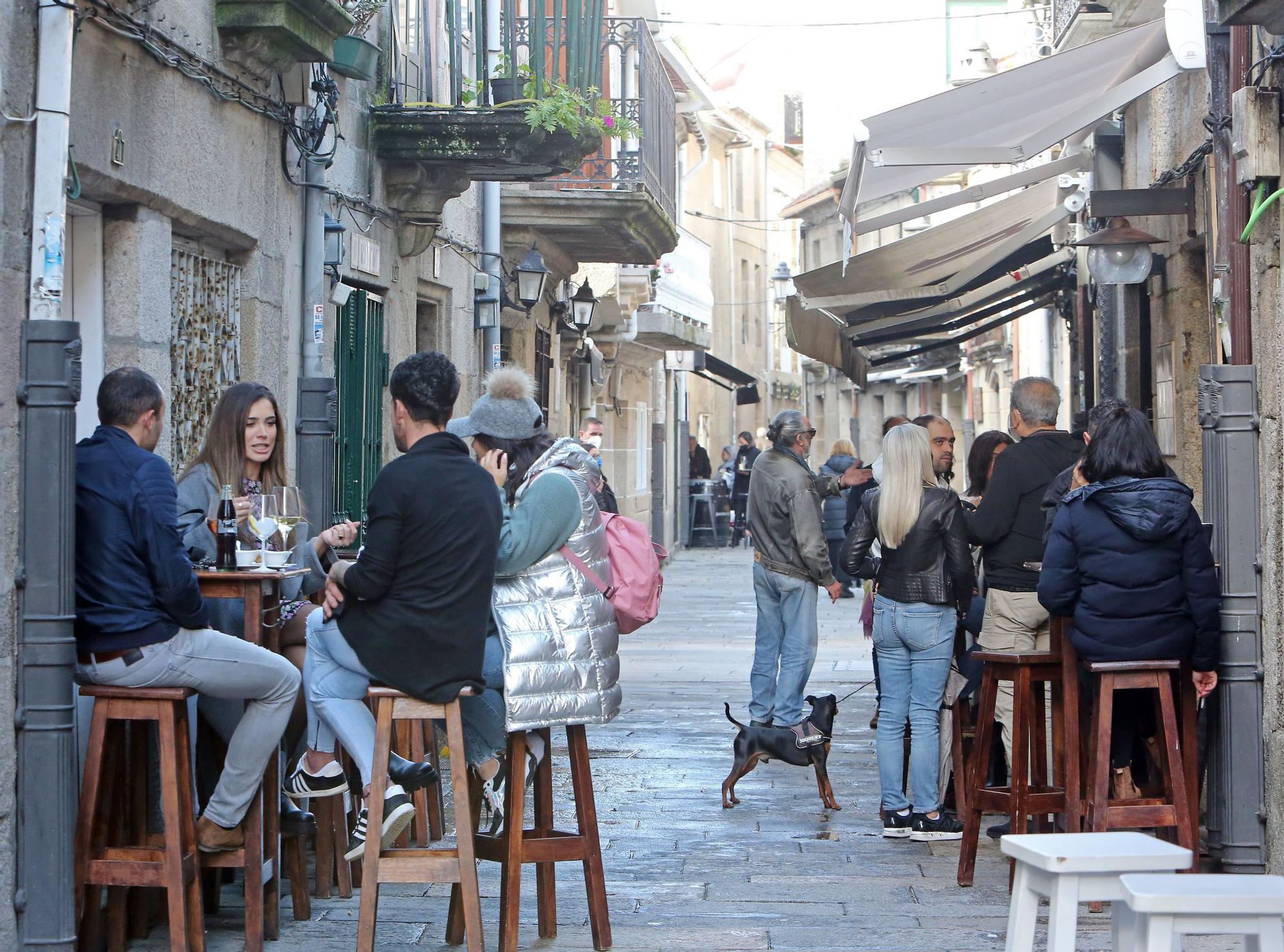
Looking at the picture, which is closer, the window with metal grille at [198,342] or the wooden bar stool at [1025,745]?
the wooden bar stool at [1025,745]

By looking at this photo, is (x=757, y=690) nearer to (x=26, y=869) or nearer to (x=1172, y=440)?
(x=1172, y=440)

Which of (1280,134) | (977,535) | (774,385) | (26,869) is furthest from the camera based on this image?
(774,385)

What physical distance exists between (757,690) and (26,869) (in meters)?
4.44

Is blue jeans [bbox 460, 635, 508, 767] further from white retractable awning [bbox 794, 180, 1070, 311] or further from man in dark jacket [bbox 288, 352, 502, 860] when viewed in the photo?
white retractable awning [bbox 794, 180, 1070, 311]

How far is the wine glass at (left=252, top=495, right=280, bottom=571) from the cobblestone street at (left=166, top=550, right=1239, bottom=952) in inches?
50.3

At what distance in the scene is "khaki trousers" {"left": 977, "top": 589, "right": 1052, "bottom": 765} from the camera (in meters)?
Result: 7.18

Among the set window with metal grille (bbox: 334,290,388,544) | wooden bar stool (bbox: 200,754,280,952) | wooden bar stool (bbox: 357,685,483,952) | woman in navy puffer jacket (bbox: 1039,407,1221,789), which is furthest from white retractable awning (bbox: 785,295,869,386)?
wooden bar stool (bbox: 357,685,483,952)

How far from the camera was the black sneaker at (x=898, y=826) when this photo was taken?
7.27m

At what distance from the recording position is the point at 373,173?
35.5 ft

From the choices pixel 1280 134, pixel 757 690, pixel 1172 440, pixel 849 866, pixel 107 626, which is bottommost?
pixel 849 866

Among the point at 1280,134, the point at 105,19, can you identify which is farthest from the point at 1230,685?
the point at 105,19

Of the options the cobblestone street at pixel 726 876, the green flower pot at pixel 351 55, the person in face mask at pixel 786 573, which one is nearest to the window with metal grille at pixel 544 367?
the cobblestone street at pixel 726 876

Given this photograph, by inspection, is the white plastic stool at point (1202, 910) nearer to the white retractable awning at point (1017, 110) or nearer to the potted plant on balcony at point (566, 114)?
the white retractable awning at point (1017, 110)

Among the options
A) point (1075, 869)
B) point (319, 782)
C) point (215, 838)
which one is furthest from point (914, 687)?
point (1075, 869)
